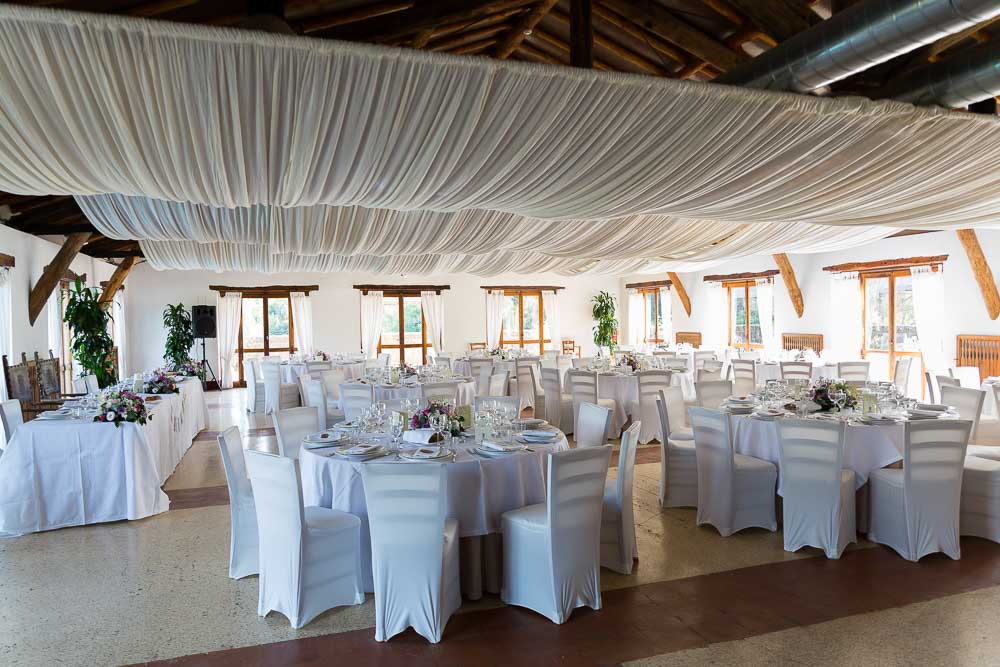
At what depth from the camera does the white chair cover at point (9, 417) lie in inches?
217

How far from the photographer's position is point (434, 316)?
1644 cm

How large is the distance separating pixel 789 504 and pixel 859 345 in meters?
8.38

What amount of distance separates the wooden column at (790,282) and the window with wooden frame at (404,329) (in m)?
8.47

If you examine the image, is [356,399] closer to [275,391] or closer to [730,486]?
[730,486]

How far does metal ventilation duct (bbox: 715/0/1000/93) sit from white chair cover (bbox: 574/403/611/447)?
2.44 meters

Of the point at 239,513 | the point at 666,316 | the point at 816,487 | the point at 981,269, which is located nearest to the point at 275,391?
the point at 239,513

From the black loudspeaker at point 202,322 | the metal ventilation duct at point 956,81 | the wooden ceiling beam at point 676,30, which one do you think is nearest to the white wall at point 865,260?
the wooden ceiling beam at point 676,30

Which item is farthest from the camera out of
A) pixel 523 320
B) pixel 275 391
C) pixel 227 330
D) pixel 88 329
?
pixel 523 320

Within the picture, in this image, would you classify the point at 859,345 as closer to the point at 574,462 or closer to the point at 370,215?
the point at 370,215

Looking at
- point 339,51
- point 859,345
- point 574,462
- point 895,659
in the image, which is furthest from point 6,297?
point 859,345

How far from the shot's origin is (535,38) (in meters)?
6.76

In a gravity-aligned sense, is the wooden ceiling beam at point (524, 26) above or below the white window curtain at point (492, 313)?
above

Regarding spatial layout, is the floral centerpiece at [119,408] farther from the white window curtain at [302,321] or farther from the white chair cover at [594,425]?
the white window curtain at [302,321]

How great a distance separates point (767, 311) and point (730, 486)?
31.1 feet
